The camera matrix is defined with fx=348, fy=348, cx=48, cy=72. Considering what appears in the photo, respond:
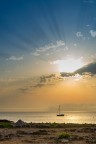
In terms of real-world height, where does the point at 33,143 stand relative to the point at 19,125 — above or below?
below

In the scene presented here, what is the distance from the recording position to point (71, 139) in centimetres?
3450

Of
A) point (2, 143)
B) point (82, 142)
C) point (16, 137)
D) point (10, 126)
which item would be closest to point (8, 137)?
point (16, 137)

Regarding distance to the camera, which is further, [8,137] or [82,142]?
[8,137]

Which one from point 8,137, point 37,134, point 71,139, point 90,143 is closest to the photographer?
point 90,143

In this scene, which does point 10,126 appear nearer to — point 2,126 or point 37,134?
point 2,126

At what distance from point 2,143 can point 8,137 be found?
5.13 m

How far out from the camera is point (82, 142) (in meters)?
32.7

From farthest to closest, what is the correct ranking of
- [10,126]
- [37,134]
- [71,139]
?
[10,126]
[37,134]
[71,139]

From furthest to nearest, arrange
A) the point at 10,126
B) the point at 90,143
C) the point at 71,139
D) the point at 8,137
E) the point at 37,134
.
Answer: the point at 10,126
the point at 37,134
the point at 8,137
the point at 71,139
the point at 90,143

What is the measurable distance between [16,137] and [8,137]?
100 centimetres

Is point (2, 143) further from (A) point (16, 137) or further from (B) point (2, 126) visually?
(B) point (2, 126)

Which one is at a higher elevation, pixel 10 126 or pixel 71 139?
pixel 10 126

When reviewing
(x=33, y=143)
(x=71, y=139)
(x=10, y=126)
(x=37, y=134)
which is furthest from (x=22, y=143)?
(x=10, y=126)

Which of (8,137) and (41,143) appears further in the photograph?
(8,137)
